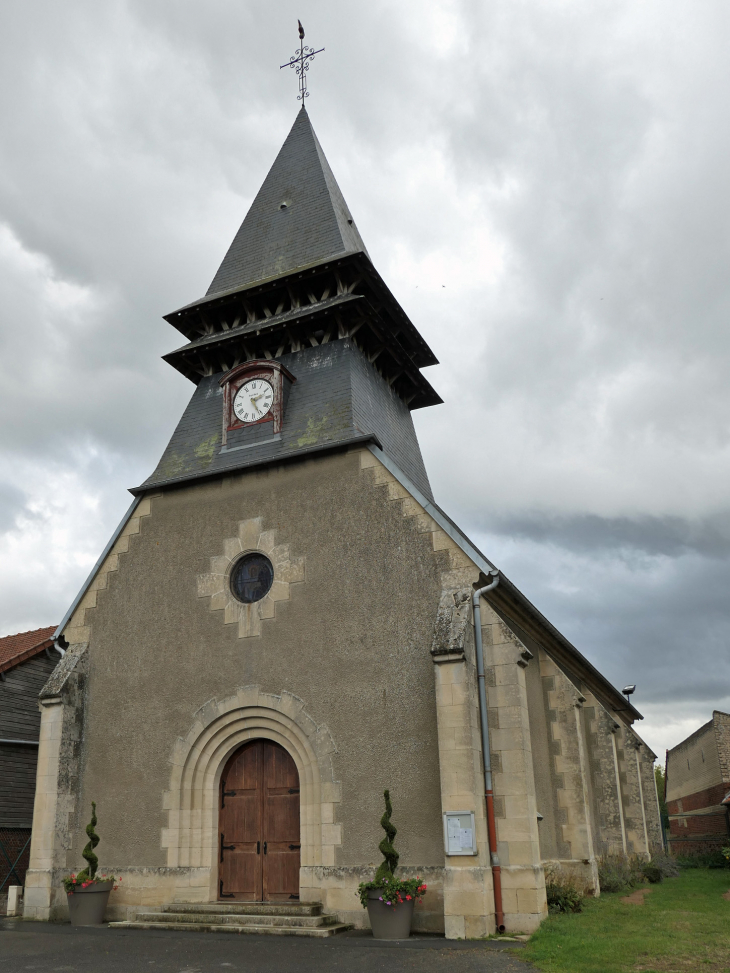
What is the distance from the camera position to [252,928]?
35.9ft

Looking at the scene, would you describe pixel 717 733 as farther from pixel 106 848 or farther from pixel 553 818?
pixel 106 848

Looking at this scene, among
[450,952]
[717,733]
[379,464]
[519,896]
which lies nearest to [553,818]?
[519,896]

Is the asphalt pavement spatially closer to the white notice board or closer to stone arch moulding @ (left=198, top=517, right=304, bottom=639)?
the white notice board

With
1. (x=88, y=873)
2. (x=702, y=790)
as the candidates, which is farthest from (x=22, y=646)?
(x=702, y=790)

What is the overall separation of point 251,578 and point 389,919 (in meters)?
5.92

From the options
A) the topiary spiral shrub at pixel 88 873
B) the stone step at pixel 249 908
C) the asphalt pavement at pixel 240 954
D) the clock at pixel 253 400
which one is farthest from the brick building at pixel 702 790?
the topiary spiral shrub at pixel 88 873

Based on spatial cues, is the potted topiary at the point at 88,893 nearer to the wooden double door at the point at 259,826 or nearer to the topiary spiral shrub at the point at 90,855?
the topiary spiral shrub at the point at 90,855

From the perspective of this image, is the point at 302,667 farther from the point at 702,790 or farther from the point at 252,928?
the point at 702,790

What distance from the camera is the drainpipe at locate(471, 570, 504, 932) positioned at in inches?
417

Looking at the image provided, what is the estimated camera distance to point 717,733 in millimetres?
29016

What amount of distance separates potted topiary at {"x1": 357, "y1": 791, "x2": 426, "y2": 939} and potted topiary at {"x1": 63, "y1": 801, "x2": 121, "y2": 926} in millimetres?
4524

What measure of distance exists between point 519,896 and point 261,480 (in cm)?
787

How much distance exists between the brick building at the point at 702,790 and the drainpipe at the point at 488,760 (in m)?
18.9

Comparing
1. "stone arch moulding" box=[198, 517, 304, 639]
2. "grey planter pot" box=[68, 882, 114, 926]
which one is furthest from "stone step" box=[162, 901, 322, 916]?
"stone arch moulding" box=[198, 517, 304, 639]
